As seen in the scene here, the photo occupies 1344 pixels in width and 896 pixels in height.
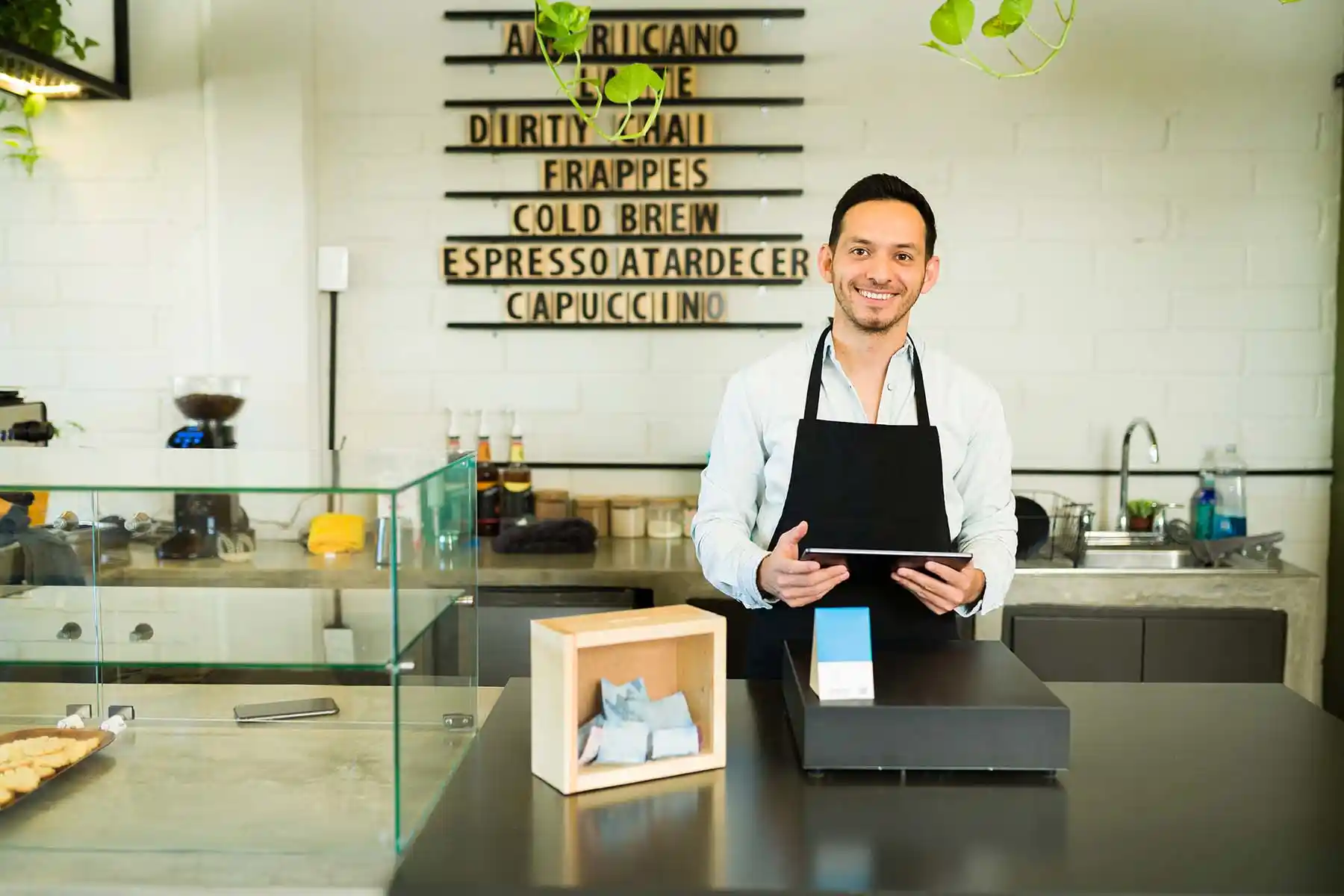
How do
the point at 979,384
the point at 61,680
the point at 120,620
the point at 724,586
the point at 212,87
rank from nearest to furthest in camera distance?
the point at 120,620 < the point at 61,680 < the point at 724,586 < the point at 979,384 < the point at 212,87

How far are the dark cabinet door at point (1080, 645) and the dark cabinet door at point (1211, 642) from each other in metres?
0.04

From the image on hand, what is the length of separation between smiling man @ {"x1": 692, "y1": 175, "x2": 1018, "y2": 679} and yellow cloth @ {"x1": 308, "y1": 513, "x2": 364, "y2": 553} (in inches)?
35.2

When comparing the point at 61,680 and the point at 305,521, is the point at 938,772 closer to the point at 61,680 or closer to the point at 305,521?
the point at 305,521

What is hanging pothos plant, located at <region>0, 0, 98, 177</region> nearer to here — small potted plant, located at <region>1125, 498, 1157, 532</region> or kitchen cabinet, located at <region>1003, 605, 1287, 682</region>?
kitchen cabinet, located at <region>1003, 605, 1287, 682</region>

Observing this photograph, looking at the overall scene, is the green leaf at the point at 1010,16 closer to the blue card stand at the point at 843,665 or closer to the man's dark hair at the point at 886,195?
the man's dark hair at the point at 886,195

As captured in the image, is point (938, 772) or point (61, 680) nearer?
point (938, 772)

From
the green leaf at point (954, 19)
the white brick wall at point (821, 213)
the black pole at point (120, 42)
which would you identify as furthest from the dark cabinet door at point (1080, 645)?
the black pole at point (120, 42)

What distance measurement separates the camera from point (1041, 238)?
3.77 m

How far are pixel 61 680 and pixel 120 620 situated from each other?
358 mm

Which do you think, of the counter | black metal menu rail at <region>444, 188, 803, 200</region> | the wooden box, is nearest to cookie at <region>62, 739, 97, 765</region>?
the wooden box

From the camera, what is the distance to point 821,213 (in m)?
3.79

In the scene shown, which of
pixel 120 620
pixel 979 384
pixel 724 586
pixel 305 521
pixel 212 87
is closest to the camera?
pixel 305 521

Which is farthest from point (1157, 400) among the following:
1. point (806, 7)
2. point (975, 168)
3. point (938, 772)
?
point (938, 772)

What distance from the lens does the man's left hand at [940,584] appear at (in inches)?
73.2
